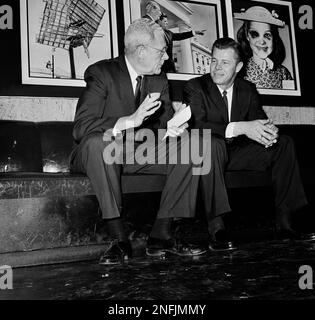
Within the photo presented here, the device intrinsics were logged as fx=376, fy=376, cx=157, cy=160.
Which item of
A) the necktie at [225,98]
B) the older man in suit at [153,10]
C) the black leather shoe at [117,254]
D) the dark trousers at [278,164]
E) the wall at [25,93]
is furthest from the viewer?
the older man in suit at [153,10]

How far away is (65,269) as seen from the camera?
1.72m

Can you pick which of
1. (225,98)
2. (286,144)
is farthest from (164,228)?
(225,98)

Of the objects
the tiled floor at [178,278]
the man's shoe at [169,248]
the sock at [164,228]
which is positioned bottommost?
the tiled floor at [178,278]

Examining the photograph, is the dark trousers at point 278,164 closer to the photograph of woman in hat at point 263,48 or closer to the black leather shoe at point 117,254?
the black leather shoe at point 117,254

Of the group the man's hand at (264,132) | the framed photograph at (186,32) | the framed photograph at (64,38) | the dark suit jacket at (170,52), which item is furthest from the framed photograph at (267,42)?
the man's hand at (264,132)

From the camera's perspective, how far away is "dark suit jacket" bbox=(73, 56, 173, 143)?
6.46ft

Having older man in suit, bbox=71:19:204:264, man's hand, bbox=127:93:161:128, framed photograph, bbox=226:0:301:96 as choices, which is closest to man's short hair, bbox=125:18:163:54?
older man in suit, bbox=71:19:204:264

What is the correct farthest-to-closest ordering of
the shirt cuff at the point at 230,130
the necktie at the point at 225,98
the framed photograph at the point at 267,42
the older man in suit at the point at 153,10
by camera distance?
the framed photograph at the point at 267,42, the older man in suit at the point at 153,10, the necktie at the point at 225,98, the shirt cuff at the point at 230,130

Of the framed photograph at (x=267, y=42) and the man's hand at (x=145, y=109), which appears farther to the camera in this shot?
the framed photograph at (x=267, y=42)

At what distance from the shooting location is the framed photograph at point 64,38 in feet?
9.05

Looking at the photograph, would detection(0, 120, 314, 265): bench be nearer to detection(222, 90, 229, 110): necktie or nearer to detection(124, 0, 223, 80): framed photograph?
detection(222, 90, 229, 110): necktie

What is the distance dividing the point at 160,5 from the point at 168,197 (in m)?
1.98
